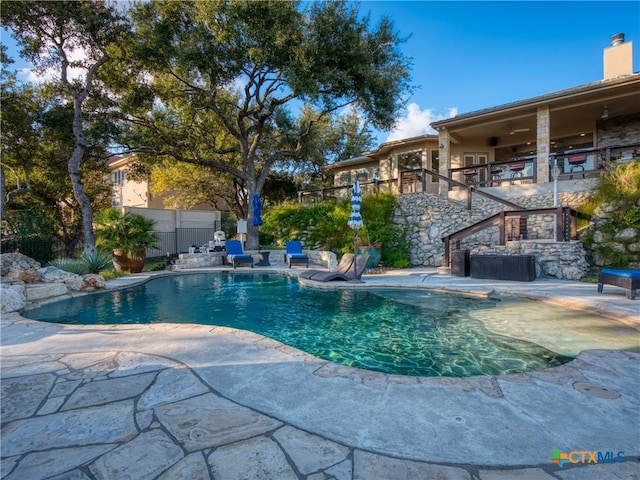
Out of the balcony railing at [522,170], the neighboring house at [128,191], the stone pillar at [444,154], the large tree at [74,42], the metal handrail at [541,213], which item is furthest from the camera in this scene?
the neighboring house at [128,191]

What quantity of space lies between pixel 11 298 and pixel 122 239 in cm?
572

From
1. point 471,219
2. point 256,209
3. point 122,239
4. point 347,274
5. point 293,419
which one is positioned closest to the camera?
point 293,419

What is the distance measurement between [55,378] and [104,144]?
14.9 metres

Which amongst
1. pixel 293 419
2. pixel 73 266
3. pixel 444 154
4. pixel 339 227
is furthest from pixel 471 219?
pixel 73 266

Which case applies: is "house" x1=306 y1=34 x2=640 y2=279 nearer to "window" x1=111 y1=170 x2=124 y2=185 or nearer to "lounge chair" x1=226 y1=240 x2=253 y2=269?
"lounge chair" x1=226 y1=240 x2=253 y2=269

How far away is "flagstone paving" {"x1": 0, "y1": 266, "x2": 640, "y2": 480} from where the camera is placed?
6.28 feet

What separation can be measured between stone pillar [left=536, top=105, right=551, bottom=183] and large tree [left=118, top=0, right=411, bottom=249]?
5.71 metres

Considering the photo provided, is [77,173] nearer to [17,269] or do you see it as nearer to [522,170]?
[17,269]

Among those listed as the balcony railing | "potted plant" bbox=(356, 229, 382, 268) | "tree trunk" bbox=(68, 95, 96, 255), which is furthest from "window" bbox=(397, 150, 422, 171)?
"tree trunk" bbox=(68, 95, 96, 255)

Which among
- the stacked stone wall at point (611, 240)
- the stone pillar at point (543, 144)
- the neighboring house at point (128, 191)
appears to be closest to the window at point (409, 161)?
the stone pillar at point (543, 144)

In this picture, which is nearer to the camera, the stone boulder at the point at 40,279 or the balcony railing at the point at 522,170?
the stone boulder at the point at 40,279

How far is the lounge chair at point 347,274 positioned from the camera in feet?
30.4

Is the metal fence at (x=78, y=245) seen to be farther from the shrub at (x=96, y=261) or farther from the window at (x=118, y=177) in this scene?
the window at (x=118, y=177)

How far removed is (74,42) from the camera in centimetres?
1390
